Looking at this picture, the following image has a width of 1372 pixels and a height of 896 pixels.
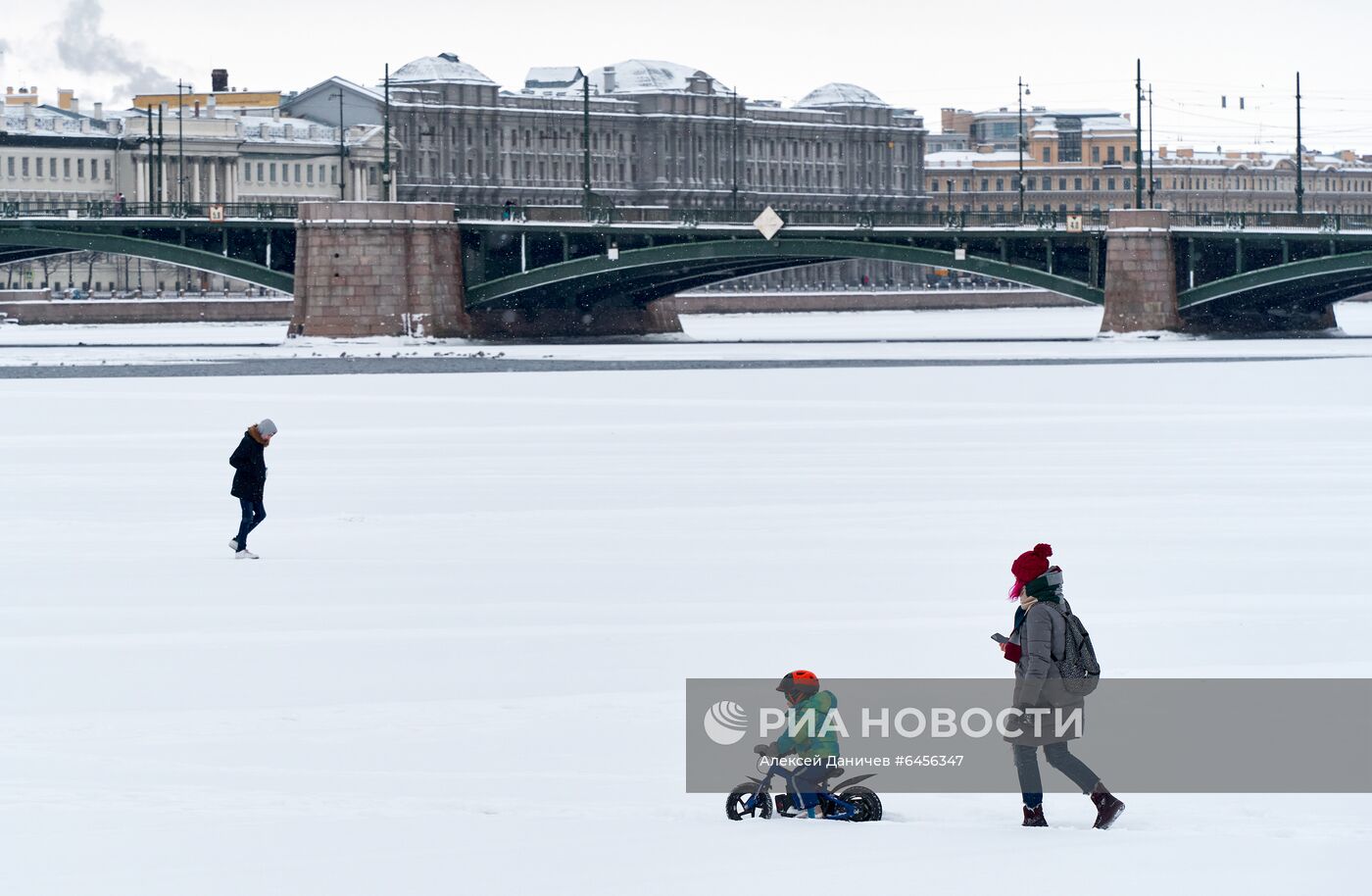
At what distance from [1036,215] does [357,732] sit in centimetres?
4862

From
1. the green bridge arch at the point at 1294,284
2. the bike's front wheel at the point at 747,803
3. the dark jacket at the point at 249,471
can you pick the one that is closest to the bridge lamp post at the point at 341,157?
the green bridge arch at the point at 1294,284

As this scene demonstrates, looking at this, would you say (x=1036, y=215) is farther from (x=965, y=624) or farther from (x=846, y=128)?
(x=846, y=128)

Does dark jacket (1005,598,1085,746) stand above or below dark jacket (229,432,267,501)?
below

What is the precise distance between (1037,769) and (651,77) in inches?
4803

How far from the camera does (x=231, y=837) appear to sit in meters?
8.05

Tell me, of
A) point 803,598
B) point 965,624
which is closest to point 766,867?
point 965,624

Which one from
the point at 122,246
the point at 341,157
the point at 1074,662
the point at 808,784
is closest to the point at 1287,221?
the point at 122,246

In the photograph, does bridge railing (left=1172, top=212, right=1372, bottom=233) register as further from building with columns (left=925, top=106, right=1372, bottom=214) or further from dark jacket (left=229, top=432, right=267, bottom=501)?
building with columns (left=925, top=106, right=1372, bottom=214)

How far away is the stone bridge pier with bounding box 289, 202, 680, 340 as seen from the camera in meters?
55.4

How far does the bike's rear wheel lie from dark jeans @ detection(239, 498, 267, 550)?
7343 millimetres

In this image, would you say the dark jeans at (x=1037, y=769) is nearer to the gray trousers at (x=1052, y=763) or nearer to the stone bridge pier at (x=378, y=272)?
the gray trousers at (x=1052, y=763)

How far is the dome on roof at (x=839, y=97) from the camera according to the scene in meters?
139

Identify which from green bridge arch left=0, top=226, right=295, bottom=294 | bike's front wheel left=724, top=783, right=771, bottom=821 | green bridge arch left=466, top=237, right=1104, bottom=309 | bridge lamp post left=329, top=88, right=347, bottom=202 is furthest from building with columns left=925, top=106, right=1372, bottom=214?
bike's front wheel left=724, top=783, right=771, bottom=821

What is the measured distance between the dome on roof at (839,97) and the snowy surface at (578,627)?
113 metres
